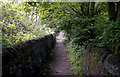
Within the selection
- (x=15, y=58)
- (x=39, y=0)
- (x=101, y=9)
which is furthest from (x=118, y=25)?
(x=101, y=9)

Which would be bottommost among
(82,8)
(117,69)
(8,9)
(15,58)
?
(117,69)

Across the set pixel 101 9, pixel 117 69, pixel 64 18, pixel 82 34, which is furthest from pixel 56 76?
pixel 101 9

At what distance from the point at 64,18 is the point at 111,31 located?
3573 millimetres

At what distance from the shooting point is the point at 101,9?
5.79m

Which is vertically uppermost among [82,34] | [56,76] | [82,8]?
[82,8]

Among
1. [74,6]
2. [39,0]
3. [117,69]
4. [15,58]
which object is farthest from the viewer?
[74,6]

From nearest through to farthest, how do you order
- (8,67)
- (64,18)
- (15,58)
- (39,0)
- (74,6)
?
(8,67) < (15,58) < (39,0) < (64,18) < (74,6)

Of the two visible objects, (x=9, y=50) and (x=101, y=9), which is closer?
(x=9, y=50)

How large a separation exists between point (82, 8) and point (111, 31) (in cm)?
399

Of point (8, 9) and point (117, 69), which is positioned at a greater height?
point (8, 9)

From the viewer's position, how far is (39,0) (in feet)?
9.65

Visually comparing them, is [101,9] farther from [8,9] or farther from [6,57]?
[6,57]

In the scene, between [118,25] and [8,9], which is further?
[8,9]

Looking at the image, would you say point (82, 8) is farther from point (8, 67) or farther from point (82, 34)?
point (8, 67)
